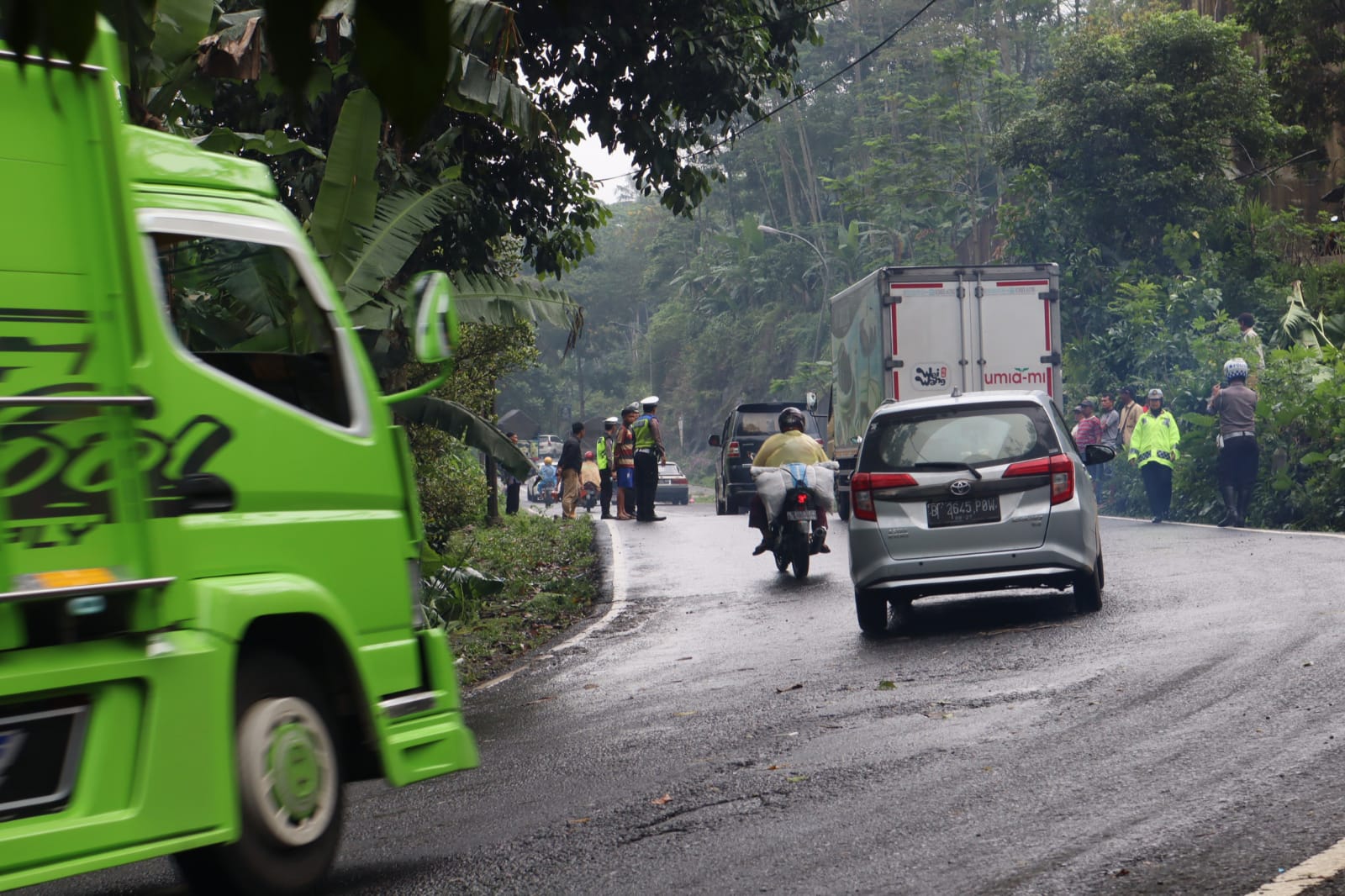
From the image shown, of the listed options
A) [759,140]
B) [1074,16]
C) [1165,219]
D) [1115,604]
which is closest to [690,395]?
[759,140]

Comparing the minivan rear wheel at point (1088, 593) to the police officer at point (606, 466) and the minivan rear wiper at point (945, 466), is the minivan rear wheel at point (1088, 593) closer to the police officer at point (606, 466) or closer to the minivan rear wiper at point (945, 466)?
the minivan rear wiper at point (945, 466)

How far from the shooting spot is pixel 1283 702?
26.1 ft

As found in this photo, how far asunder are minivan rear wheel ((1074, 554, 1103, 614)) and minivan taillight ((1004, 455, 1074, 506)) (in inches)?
25.2

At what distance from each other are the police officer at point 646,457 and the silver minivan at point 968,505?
44.1 feet

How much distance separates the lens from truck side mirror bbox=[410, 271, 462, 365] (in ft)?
18.7

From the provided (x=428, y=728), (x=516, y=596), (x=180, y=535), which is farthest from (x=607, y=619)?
(x=180, y=535)

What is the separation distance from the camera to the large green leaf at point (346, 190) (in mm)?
10742

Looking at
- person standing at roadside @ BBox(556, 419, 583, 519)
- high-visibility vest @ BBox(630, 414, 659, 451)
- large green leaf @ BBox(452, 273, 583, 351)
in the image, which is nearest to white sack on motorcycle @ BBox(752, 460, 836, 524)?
large green leaf @ BBox(452, 273, 583, 351)

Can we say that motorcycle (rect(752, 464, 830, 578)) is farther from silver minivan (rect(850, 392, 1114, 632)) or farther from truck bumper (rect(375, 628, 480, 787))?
truck bumper (rect(375, 628, 480, 787))

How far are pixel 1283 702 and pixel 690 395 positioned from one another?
68987 millimetres

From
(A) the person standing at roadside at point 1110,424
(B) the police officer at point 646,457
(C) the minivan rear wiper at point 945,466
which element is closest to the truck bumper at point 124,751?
(C) the minivan rear wiper at point 945,466

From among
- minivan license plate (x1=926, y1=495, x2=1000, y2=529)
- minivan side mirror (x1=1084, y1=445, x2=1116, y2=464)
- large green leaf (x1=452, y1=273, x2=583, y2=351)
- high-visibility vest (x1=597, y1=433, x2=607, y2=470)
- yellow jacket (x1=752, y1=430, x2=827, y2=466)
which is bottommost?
minivan license plate (x1=926, y1=495, x2=1000, y2=529)

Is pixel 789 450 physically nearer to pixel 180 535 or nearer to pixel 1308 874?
pixel 1308 874

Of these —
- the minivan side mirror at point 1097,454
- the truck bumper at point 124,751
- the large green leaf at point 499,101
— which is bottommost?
the truck bumper at point 124,751
